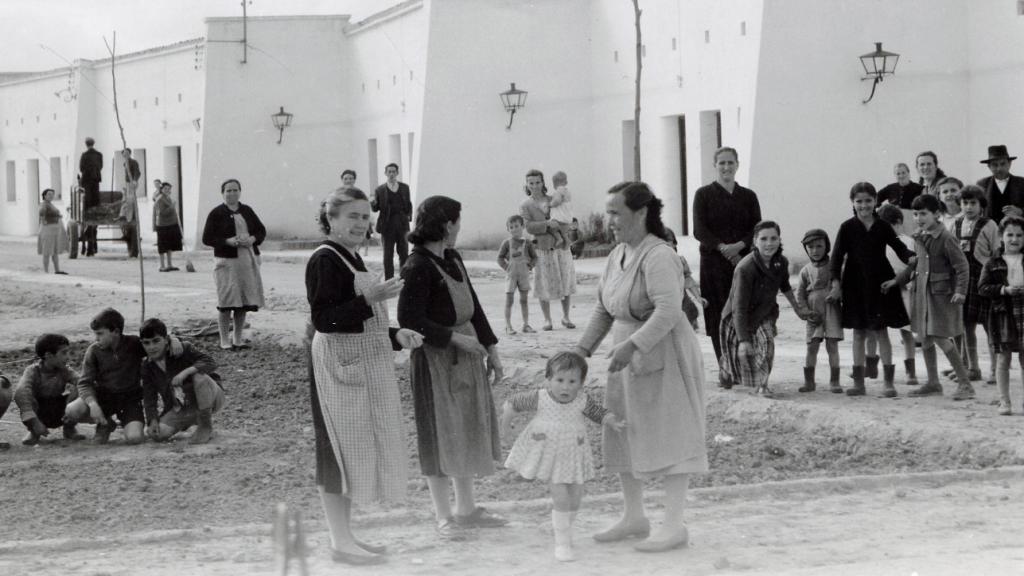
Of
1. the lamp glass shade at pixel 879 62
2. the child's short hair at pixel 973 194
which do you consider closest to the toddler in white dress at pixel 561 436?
the child's short hair at pixel 973 194

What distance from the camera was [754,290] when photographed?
10.1m

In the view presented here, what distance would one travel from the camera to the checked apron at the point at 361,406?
6.30 m

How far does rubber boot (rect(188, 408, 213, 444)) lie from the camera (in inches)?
379

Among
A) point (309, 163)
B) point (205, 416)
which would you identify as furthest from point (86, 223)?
point (205, 416)

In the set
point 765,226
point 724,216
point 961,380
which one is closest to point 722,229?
point 724,216

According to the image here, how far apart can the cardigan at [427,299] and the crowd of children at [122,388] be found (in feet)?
10.1

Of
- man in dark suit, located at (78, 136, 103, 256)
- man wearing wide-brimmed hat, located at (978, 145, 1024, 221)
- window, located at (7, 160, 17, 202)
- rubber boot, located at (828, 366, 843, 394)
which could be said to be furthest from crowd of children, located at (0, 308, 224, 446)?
window, located at (7, 160, 17, 202)

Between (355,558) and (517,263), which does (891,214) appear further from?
(355,558)

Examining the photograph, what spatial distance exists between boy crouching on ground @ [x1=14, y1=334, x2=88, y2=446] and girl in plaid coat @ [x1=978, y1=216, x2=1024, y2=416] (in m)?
5.74

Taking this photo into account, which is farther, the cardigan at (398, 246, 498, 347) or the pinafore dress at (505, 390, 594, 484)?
the cardigan at (398, 246, 498, 347)

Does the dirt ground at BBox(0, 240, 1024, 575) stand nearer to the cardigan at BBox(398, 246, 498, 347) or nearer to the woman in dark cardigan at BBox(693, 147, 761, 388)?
the woman in dark cardigan at BBox(693, 147, 761, 388)

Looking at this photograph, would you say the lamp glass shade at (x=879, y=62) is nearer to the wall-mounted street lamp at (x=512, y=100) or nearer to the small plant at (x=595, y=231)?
the small plant at (x=595, y=231)

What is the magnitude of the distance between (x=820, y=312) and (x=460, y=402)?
14.0ft

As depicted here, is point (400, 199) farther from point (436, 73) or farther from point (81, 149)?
point (81, 149)
